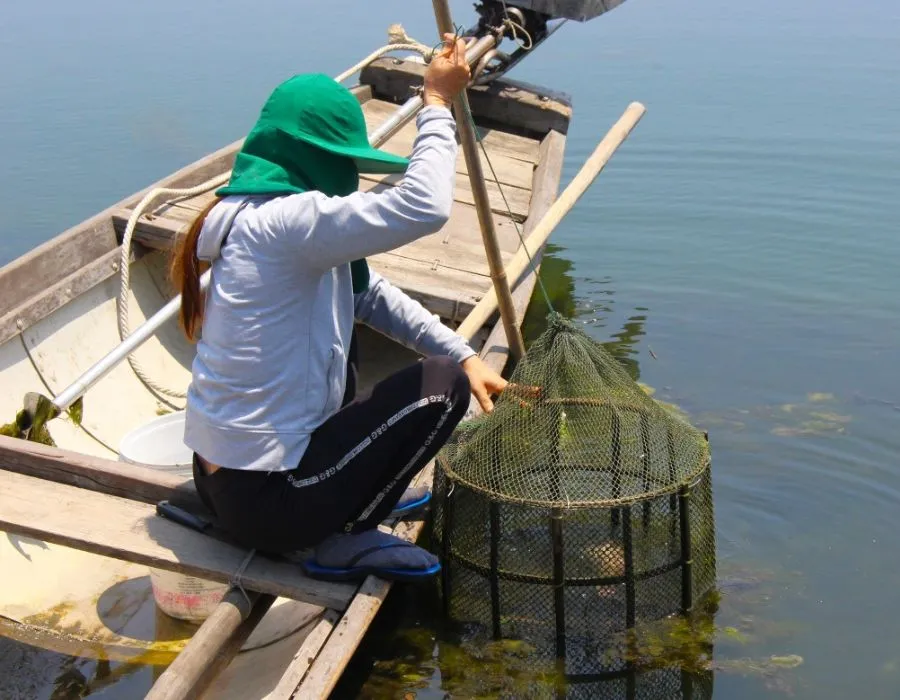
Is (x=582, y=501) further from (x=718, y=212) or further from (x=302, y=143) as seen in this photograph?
(x=718, y=212)

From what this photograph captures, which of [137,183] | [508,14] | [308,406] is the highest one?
[508,14]

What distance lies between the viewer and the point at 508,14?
677cm

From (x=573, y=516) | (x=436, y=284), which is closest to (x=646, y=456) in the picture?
(x=573, y=516)

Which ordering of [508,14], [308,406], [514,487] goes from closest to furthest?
[308,406] → [514,487] → [508,14]

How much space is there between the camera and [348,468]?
9.14ft

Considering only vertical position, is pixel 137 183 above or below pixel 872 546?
above

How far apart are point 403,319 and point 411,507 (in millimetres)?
→ 597

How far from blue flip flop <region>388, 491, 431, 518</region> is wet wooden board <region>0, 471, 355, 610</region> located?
0.44 meters

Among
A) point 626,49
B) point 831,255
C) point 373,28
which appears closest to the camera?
point 831,255

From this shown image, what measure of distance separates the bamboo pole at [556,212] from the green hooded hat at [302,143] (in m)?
1.95

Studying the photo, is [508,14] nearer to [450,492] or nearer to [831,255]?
[831,255]

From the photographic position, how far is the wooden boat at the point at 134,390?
3.13 meters

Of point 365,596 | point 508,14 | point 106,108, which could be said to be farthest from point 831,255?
point 106,108

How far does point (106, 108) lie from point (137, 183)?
2586 millimetres
